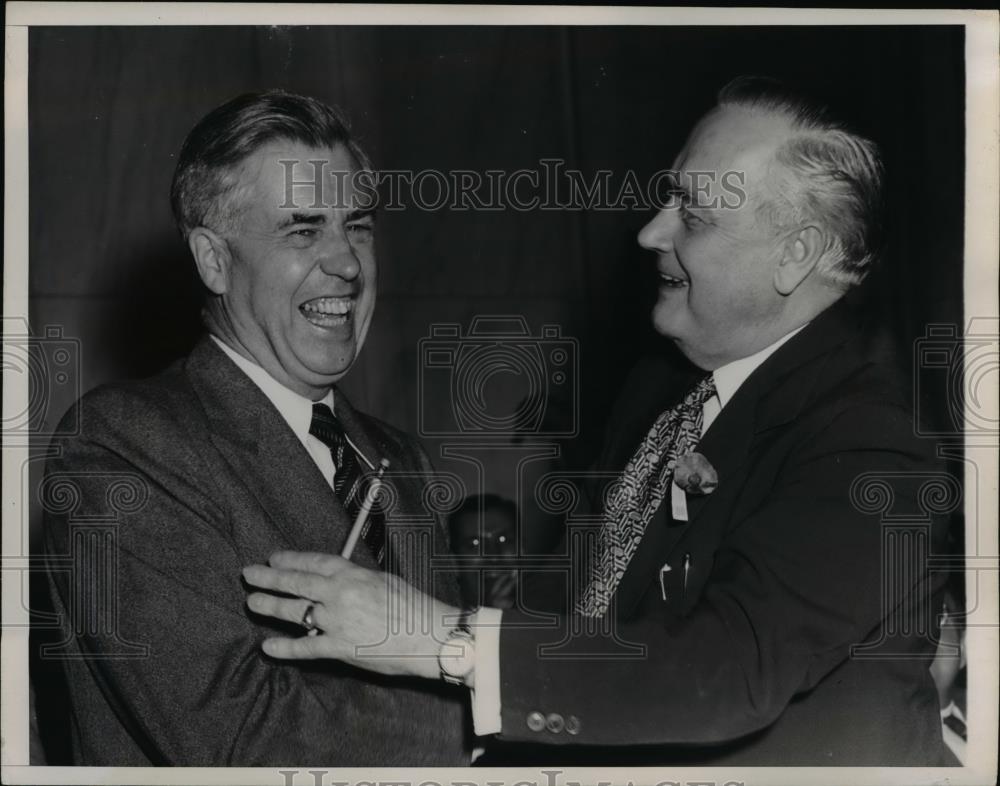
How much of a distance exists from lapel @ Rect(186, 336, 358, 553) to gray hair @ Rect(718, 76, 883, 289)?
3.04 feet

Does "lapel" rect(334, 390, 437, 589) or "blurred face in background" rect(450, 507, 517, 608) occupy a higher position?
"lapel" rect(334, 390, 437, 589)

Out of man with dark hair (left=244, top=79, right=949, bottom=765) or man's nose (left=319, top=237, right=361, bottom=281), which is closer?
man with dark hair (left=244, top=79, right=949, bottom=765)

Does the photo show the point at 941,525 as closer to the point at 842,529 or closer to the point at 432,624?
the point at 842,529

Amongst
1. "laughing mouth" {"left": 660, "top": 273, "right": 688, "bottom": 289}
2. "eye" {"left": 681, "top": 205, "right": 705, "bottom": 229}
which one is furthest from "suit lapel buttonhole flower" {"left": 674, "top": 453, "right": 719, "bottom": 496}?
"eye" {"left": 681, "top": 205, "right": 705, "bottom": 229}

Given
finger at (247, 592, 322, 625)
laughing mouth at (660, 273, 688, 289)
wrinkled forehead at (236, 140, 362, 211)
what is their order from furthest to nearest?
1. laughing mouth at (660, 273, 688, 289)
2. wrinkled forehead at (236, 140, 362, 211)
3. finger at (247, 592, 322, 625)

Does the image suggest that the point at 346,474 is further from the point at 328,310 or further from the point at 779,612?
the point at 779,612

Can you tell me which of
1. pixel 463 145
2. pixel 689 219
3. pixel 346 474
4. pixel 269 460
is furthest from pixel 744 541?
pixel 463 145

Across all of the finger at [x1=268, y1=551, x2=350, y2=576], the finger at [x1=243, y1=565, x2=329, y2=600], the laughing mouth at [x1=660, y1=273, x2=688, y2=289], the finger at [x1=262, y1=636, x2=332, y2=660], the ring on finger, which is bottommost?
the finger at [x1=262, y1=636, x2=332, y2=660]

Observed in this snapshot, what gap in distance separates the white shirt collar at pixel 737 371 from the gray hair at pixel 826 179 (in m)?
0.16

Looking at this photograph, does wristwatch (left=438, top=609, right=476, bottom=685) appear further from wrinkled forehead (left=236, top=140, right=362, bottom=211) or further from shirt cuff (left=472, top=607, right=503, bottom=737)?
wrinkled forehead (left=236, top=140, right=362, bottom=211)

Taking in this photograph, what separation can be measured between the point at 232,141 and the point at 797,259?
103 cm

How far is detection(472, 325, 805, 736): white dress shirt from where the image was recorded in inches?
71.2

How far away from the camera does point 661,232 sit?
202cm

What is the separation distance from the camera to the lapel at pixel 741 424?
1.86 metres
